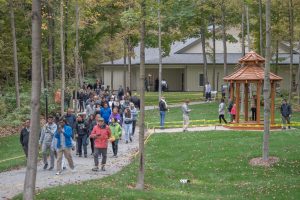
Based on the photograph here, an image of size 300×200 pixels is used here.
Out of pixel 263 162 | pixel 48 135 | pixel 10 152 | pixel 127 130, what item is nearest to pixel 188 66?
pixel 127 130

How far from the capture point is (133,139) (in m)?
27.0

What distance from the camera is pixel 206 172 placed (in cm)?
1838

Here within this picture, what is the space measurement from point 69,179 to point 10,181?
5.76 feet

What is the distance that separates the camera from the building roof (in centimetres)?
2794

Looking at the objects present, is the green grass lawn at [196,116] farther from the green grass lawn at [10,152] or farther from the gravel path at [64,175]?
the gravel path at [64,175]

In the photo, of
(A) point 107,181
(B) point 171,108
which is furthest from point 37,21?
(B) point 171,108

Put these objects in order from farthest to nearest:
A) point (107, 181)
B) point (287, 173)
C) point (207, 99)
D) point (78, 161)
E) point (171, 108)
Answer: point (207, 99) < point (171, 108) < point (78, 161) < point (287, 173) < point (107, 181)

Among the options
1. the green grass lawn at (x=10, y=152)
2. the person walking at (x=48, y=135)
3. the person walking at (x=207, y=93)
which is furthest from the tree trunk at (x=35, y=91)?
the person walking at (x=207, y=93)

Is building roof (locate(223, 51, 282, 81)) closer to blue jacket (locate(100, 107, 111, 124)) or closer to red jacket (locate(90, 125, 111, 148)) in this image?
blue jacket (locate(100, 107, 111, 124))

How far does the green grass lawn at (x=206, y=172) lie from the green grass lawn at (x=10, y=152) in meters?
4.09

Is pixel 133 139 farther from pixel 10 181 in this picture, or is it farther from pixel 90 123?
pixel 10 181

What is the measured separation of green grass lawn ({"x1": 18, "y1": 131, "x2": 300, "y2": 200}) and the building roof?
3765 millimetres

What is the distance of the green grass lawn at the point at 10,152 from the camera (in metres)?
19.8

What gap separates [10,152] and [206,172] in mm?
8887
